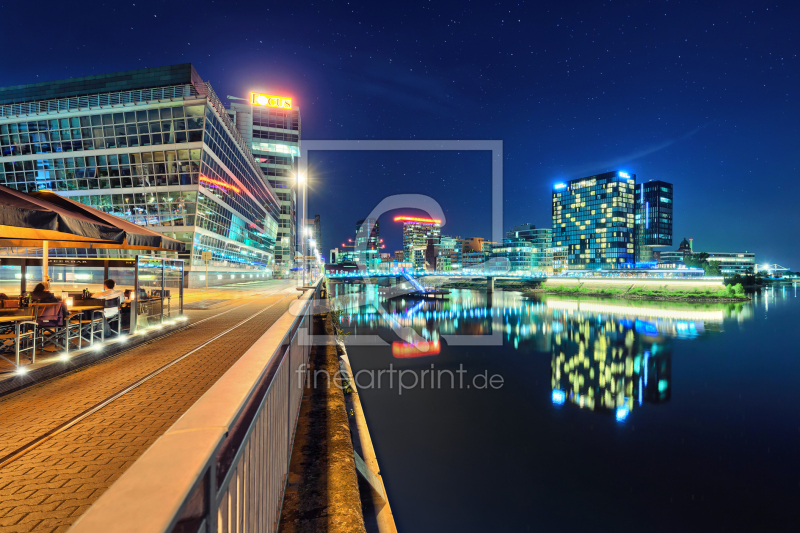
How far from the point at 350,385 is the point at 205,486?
29.2 feet

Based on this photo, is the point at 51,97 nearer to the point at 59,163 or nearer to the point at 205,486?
the point at 59,163

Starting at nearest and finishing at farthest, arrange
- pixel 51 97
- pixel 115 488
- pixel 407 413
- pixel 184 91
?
pixel 115 488 → pixel 407 413 → pixel 184 91 → pixel 51 97

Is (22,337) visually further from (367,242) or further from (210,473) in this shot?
(367,242)

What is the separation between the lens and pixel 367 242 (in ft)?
553

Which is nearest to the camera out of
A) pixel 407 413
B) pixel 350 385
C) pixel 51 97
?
pixel 350 385

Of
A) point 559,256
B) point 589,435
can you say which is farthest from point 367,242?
point 589,435

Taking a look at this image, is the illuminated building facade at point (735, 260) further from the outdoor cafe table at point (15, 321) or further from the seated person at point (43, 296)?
the outdoor cafe table at point (15, 321)

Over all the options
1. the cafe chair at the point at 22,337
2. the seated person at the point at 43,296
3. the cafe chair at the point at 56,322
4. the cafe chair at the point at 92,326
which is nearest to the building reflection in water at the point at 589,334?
the cafe chair at the point at 92,326

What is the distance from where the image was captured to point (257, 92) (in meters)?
109

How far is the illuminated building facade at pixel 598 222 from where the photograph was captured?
147 m

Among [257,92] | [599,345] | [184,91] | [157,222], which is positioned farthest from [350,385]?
[257,92]

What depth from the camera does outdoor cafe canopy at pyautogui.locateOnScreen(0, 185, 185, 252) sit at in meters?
6.14

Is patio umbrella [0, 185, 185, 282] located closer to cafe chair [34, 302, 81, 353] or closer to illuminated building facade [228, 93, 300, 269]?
cafe chair [34, 302, 81, 353]

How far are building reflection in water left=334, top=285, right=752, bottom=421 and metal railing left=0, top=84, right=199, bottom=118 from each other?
29560mm
